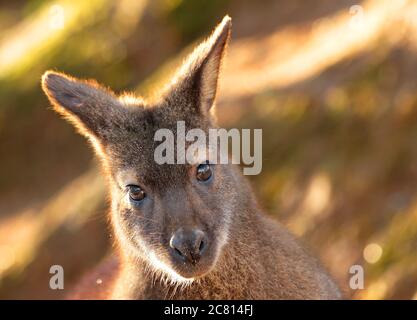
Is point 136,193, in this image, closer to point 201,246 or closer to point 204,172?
point 204,172

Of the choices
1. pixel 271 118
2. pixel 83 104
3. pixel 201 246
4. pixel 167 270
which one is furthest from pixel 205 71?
pixel 271 118

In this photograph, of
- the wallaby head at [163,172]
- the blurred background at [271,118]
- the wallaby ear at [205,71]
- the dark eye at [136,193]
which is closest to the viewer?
the wallaby head at [163,172]

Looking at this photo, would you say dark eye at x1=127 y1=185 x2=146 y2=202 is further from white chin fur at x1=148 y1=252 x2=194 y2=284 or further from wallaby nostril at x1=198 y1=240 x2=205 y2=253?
wallaby nostril at x1=198 y1=240 x2=205 y2=253

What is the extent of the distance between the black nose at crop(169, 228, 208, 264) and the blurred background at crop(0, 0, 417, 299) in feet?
8.97

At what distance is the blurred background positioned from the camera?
9.73 meters

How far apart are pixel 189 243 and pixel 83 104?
5.02 feet

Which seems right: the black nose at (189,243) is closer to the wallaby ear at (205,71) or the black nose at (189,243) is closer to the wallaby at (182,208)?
the wallaby at (182,208)

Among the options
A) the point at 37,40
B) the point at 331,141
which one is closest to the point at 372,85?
the point at 331,141

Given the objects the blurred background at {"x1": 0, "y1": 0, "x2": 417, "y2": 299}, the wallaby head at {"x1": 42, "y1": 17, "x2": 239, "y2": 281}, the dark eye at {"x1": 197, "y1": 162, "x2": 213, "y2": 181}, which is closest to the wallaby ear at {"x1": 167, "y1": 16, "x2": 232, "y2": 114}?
the wallaby head at {"x1": 42, "y1": 17, "x2": 239, "y2": 281}

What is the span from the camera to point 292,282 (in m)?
6.42

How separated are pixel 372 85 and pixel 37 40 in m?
9.13

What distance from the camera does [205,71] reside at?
20.5 feet

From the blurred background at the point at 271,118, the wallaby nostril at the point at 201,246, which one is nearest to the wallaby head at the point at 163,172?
the wallaby nostril at the point at 201,246

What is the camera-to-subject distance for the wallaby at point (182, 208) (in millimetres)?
5820
